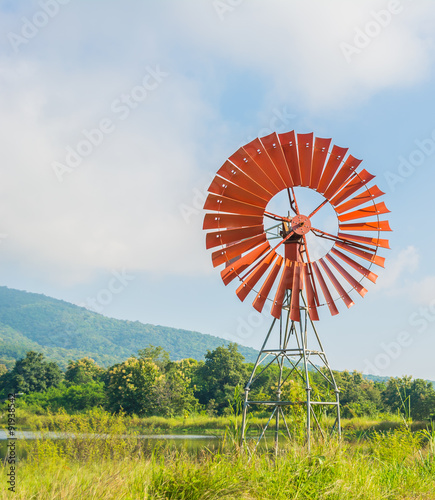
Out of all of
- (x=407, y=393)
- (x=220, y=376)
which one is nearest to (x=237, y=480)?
(x=407, y=393)

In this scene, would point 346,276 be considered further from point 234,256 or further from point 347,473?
point 347,473

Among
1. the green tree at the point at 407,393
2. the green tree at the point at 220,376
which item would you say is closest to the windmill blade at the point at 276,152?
the green tree at the point at 407,393

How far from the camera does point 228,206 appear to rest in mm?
8375

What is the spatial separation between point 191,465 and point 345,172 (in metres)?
5.83

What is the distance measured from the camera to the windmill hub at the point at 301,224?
859 centimetres

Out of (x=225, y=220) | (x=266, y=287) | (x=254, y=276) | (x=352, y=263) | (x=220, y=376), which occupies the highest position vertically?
(x=225, y=220)

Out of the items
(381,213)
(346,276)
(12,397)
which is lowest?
→ (12,397)

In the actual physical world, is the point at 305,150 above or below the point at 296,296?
above

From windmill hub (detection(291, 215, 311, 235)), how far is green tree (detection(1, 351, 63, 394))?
36913 millimetres

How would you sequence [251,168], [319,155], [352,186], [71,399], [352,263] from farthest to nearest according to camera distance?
[71,399], [352,263], [352,186], [319,155], [251,168]

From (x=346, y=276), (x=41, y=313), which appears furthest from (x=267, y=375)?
(x=41, y=313)

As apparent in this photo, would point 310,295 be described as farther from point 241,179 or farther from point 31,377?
point 31,377

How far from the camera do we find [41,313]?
195m

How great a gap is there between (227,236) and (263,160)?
1517 mm
